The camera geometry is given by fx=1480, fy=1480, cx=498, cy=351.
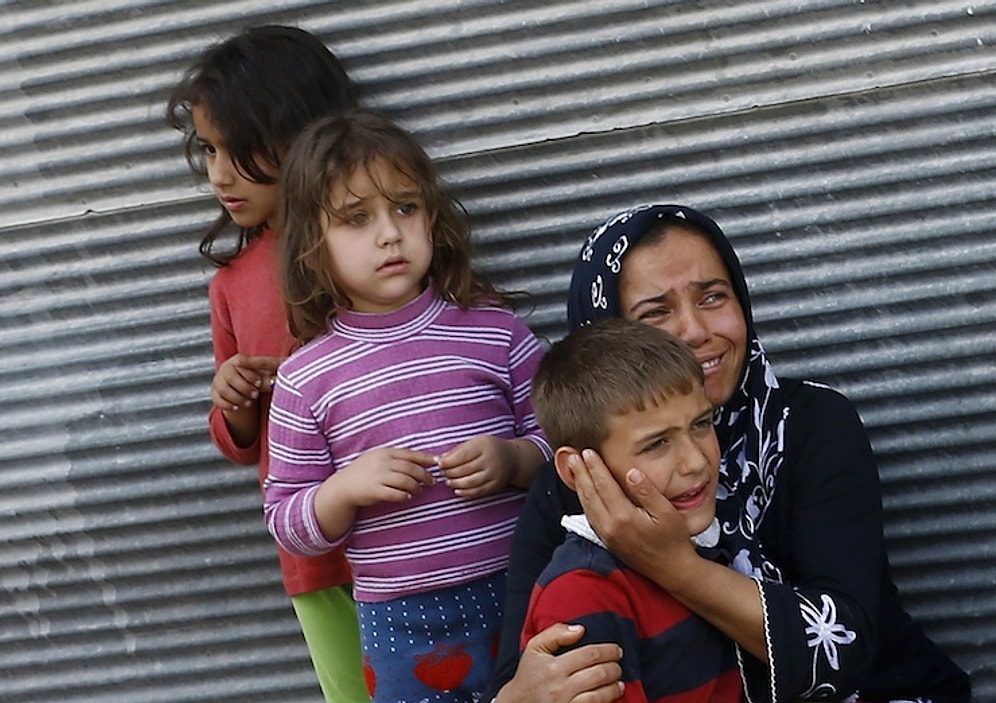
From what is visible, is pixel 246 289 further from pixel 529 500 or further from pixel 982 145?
pixel 982 145

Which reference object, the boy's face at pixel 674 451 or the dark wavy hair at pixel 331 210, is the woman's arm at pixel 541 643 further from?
the dark wavy hair at pixel 331 210

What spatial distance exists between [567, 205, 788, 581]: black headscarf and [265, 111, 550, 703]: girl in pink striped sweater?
293mm

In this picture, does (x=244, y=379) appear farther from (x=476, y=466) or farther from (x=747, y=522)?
(x=747, y=522)

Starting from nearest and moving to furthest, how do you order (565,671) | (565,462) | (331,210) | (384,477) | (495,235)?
(565,671)
(565,462)
(384,477)
(331,210)
(495,235)

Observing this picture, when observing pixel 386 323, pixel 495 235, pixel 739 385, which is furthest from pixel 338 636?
pixel 739 385

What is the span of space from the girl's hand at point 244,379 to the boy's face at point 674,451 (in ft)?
2.94

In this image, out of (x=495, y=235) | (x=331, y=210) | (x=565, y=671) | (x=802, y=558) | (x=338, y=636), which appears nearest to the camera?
(x=565, y=671)

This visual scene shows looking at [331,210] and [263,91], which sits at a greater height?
[263,91]

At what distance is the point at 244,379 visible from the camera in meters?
2.90

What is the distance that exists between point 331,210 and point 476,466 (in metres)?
0.54

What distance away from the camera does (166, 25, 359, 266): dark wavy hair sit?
2949 mm

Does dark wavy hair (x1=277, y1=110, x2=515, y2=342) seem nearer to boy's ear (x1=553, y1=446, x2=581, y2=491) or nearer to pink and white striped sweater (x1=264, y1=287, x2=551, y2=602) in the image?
pink and white striped sweater (x1=264, y1=287, x2=551, y2=602)

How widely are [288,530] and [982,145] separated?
1.61 meters

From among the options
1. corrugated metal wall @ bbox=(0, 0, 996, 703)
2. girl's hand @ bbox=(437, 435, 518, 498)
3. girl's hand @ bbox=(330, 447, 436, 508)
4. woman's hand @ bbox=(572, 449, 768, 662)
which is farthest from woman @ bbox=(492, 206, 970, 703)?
corrugated metal wall @ bbox=(0, 0, 996, 703)
